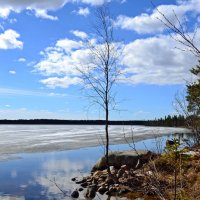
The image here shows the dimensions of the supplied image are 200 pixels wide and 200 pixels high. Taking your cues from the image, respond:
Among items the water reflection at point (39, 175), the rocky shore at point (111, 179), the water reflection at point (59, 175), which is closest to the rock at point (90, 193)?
the rocky shore at point (111, 179)

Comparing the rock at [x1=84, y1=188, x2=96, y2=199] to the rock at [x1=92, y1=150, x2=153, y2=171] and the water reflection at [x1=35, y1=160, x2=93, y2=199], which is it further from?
the rock at [x1=92, y1=150, x2=153, y2=171]

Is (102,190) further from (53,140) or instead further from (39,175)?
(53,140)

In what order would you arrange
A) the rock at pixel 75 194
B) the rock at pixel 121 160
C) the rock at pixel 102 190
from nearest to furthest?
the rock at pixel 75 194 → the rock at pixel 102 190 → the rock at pixel 121 160

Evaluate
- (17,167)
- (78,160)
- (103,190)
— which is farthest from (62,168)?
(103,190)

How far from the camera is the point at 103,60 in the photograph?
1977 centimetres

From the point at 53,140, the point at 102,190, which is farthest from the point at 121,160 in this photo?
the point at 53,140

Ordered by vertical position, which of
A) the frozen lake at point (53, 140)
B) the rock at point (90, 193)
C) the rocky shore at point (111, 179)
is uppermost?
the frozen lake at point (53, 140)

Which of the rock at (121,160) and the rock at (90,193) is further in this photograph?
the rock at (121,160)

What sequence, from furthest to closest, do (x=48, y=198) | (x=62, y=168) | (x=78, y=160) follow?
1. (x=78, y=160)
2. (x=62, y=168)
3. (x=48, y=198)

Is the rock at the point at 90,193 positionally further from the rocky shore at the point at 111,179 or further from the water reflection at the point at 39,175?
the water reflection at the point at 39,175

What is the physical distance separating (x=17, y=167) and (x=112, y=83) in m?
10.4

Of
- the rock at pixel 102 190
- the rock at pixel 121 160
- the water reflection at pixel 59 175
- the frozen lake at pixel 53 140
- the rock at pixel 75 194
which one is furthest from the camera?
the frozen lake at pixel 53 140

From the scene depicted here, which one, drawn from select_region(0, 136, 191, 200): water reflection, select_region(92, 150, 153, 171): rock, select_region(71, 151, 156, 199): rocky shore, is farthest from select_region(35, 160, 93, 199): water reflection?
select_region(92, 150, 153, 171): rock

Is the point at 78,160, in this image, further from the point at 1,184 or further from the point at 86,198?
the point at 86,198
